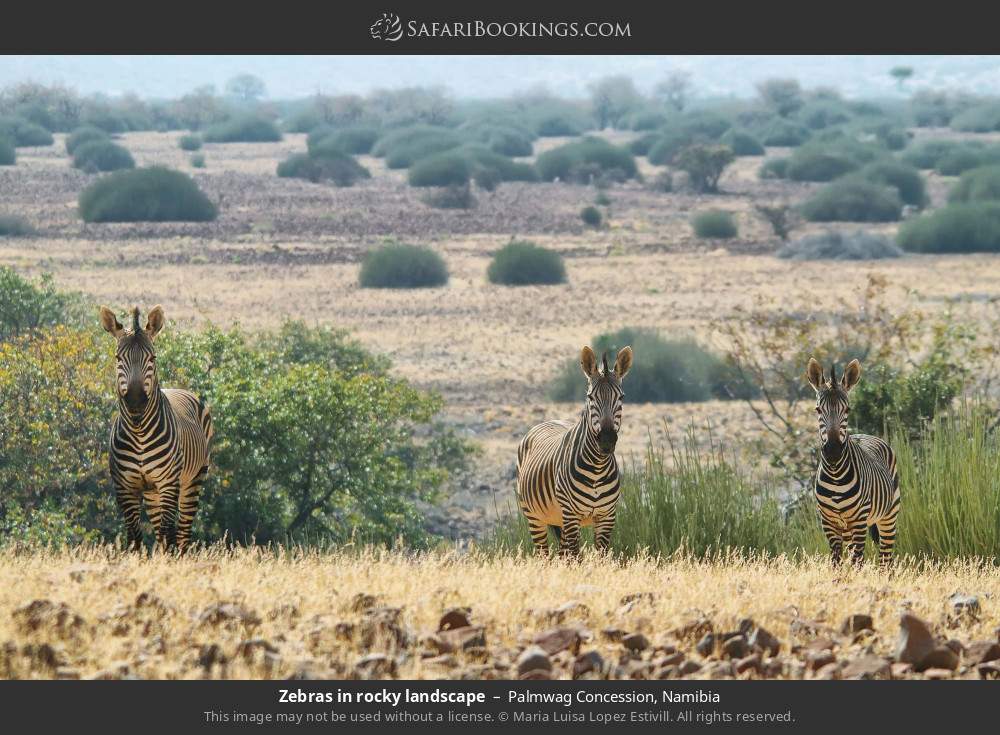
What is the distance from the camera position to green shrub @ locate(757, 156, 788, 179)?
269 feet

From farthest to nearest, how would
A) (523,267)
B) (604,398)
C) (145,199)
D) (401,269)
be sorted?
(145,199), (523,267), (401,269), (604,398)

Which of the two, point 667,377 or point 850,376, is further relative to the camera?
point 667,377

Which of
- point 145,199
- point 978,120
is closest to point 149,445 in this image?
point 145,199

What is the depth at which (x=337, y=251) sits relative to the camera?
52406 millimetres

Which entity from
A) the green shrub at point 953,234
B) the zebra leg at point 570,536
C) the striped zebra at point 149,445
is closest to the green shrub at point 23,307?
the striped zebra at point 149,445

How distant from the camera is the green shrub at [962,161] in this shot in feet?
268

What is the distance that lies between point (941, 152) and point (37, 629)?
86483 millimetres

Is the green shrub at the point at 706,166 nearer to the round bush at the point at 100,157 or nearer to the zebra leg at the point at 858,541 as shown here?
the round bush at the point at 100,157

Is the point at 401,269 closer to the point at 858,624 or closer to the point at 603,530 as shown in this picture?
the point at 603,530

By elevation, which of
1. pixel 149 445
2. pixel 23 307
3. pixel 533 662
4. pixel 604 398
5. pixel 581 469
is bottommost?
pixel 533 662

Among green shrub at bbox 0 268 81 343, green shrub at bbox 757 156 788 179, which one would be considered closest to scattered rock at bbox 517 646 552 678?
green shrub at bbox 0 268 81 343

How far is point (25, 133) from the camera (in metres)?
81.1

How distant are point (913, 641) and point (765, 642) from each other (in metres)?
0.75
